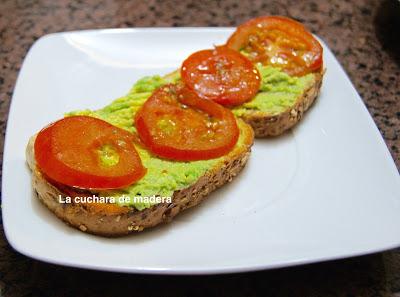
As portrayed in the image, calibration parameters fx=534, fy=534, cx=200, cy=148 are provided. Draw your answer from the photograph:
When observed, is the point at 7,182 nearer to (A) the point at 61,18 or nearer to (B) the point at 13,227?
(B) the point at 13,227

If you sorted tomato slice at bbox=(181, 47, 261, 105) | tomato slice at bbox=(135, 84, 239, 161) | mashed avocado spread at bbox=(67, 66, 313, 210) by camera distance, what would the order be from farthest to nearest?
tomato slice at bbox=(181, 47, 261, 105) < tomato slice at bbox=(135, 84, 239, 161) < mashed avocado spread at bbox=(67, 66, 313, 210)

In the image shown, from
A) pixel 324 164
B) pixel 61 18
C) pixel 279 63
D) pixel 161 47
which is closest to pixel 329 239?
pixel 324 164

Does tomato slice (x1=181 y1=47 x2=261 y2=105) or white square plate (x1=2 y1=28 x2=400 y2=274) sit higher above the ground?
tomato slice (x1=181 y1=47 x2=261 y2=105)

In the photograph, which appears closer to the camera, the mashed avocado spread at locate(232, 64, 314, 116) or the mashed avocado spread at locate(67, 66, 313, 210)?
the mashed avocado spread at locate(67, 66, 313, 210)

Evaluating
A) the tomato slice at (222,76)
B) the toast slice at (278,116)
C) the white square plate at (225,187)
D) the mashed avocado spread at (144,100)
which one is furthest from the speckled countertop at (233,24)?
the tomato slice at (222,76)

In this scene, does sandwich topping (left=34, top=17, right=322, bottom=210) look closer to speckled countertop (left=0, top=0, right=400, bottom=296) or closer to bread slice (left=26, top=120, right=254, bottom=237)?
bread slice (left=26, top=120, right=254, bottom=237)

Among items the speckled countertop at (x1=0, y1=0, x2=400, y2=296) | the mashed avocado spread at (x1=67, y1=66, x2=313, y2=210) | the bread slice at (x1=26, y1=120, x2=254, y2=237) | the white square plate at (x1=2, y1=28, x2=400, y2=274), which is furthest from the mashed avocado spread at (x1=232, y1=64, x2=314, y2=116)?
the speckled countertop at (x1=0, y1=0, x2=400, y2=296)
